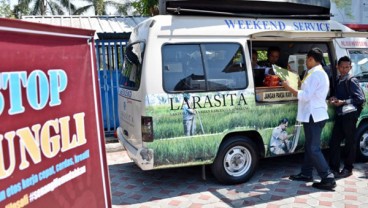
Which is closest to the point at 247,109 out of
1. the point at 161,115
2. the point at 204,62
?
the point at 204,62

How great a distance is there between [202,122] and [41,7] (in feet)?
104

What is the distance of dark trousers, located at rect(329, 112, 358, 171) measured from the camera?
4.82 m

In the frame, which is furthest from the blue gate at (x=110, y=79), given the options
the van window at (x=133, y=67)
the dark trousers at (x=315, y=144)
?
the dark trousers at (x=315, y=144)

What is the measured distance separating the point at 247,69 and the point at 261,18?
2.68ft

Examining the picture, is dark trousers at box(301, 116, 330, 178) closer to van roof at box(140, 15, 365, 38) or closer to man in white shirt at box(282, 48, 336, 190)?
man in white shirt at box(282, 48, 336, 190)

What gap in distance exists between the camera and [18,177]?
61.6 inches

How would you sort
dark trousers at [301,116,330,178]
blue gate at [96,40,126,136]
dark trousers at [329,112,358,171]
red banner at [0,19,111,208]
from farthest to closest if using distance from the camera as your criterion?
blue gate at [96,40,126,136] → dark trousers at [329,112,358,171] → dark trousers at [301,116,330,178] → red banner at [0,19,111,208]

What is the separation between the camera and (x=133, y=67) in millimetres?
4574

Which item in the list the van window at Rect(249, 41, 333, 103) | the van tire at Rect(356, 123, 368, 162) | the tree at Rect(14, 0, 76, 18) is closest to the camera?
the van window at Rect(249, 41, 333, 103)

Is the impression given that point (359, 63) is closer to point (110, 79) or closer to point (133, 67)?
point (133, 67)

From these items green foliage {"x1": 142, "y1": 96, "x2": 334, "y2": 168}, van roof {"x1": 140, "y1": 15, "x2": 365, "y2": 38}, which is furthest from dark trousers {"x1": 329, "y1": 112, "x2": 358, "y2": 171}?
van roof {"x1": 140, "y1": 15, "x2": 365, "y2": 38}

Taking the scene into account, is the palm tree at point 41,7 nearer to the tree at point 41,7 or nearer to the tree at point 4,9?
the tree at point 41,7

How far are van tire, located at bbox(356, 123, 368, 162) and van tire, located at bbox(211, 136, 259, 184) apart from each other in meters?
1.90

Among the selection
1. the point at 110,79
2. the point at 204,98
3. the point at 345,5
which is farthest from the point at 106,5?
the point at 204,98
